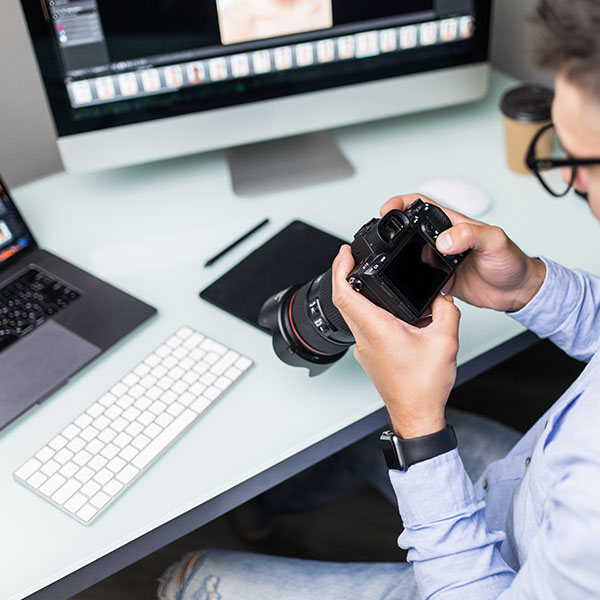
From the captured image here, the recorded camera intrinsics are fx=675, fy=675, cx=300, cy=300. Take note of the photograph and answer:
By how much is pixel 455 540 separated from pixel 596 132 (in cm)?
39

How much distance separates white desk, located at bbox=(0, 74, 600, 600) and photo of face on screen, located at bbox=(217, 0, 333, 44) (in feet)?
0.82

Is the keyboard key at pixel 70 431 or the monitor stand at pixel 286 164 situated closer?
the keyboard key at pixel 70 431

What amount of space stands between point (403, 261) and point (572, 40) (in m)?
0.26

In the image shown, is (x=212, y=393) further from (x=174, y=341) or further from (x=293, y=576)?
(x=293, y=576)

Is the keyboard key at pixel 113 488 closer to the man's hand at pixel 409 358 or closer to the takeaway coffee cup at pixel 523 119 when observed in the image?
the man's hand at pixel 409 358

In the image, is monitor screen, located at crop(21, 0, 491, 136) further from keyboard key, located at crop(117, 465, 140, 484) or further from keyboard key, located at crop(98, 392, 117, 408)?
keyboard key, located at crop(117, 465, 140, 484)

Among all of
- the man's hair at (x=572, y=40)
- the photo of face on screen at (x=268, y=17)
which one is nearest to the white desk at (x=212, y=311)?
the photo of face on screen at (x=268, y=17)

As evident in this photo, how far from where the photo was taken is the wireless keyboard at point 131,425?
0.72 metres

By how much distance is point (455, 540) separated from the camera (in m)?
0.65

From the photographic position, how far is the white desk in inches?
27.7

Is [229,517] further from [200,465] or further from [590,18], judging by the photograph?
[590,18]

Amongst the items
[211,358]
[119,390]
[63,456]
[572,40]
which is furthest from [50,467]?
[572,40]

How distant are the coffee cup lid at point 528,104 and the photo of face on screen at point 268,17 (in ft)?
1.05

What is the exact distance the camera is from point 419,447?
658 mm
